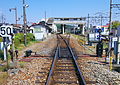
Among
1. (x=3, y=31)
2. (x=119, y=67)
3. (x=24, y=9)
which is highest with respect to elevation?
(x=24, y=9)

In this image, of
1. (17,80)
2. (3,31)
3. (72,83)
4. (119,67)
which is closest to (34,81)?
(17,80)

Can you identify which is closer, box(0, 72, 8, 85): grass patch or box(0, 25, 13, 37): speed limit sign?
box(0, 72, 8, 85): grass patch

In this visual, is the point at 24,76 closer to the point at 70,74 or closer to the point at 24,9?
the point at 70,74

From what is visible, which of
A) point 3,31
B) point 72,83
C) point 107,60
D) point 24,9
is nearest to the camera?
point 72,83

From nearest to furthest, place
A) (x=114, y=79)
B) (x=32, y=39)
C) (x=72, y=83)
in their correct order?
1. (x=72, y=83)
2. (x=114, y=79)
3. (x=32, y=39)

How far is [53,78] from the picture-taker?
6738 millimetres

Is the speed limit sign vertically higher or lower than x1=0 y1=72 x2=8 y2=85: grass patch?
higher

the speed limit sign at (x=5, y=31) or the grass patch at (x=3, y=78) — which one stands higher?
the speed limit sign at (x=5, y=31)

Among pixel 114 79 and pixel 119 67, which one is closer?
pixel 114 79

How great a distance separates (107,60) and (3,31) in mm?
6067

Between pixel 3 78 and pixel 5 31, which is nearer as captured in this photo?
pixel 3 78

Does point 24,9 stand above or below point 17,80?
above

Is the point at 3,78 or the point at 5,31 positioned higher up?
the point at 5,31

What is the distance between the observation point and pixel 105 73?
7.38 meters
